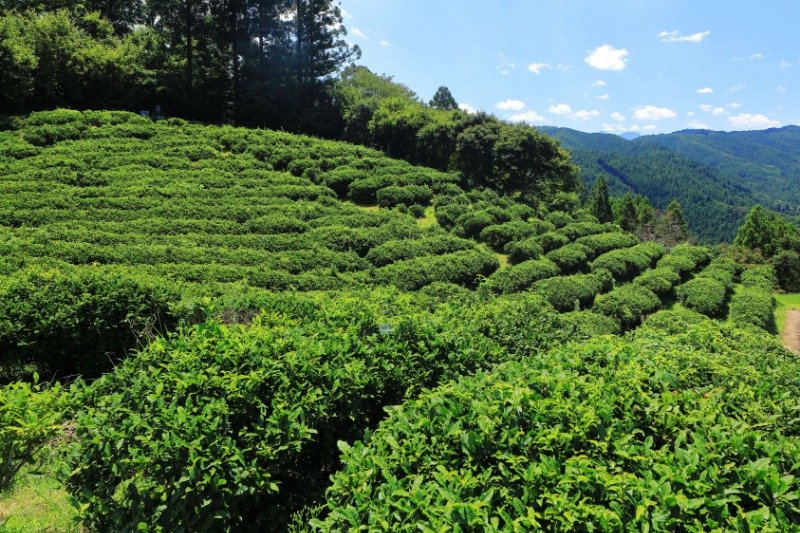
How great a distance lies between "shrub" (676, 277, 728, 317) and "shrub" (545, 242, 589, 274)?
4.24m

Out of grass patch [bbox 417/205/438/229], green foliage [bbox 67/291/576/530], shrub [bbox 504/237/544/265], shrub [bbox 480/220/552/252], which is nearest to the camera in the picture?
green foliage [bbox 67/291/576/530]

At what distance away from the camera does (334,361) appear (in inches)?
173

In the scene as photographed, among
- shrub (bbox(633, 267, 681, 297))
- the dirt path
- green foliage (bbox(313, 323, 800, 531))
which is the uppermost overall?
green foliage (bbox(313, 323, 800, 531))

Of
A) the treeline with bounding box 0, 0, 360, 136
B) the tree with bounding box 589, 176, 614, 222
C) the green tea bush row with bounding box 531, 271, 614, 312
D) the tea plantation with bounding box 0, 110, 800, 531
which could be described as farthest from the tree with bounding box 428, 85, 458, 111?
the tea plantation with bounding box 0, 110, 800, 531

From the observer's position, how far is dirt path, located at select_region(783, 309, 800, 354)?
1936 centimetres

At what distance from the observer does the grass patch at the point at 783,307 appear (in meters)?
21.7

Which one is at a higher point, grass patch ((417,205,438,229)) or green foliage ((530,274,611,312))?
grass patch ((417,205,438,229))

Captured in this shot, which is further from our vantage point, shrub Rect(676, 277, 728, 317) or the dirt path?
shrub Rect(676, 277, 728, 317)

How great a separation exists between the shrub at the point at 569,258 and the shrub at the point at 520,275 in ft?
2.99

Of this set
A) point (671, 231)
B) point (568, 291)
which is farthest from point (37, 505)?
point (671, 231)

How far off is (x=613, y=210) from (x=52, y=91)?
6089 cm

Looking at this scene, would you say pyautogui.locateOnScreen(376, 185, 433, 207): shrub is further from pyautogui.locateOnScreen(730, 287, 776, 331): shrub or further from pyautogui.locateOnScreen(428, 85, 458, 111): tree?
pyautogui.locateOnScreen(428, 85, 458, 111): tree

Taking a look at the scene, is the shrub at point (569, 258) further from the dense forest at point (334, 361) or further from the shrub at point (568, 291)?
the shrub at point (568, 291)

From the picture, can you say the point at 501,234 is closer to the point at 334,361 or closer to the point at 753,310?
the point at 753,310
